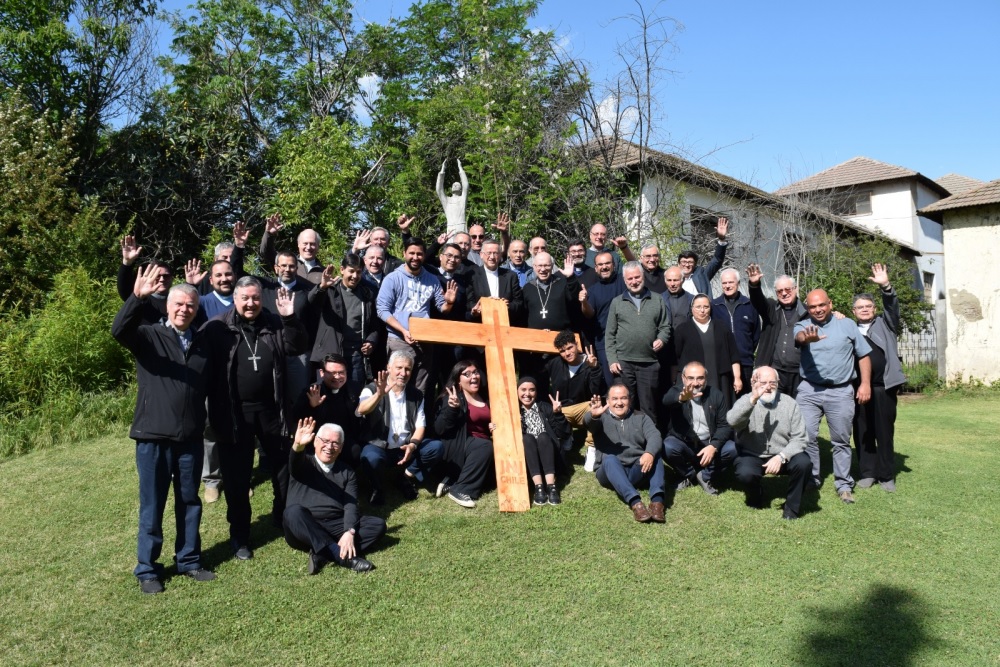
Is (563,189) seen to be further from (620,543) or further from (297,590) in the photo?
(297,590)

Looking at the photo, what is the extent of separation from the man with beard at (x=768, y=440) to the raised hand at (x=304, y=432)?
351cm

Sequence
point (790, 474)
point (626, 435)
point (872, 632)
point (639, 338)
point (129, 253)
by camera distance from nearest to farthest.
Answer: point (872, 632) → point (129, 253) → point (790, 474) → point (626, 435) → point (639, 338)

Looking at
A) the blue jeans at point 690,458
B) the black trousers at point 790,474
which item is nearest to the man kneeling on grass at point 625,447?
the blue jeans at point 690,458

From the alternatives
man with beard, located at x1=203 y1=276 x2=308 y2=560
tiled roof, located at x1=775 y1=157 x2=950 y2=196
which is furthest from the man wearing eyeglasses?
tiled roof, located at x1=775 y1=157 x2=950 y2=196

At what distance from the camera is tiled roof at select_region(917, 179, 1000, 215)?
49.5 ft

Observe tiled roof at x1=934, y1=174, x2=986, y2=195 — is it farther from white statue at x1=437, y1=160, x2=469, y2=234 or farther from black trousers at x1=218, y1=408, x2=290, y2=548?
black trousers at x1=218, y1=408, x2=290, y2=548

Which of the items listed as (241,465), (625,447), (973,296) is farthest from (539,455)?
(973,296)

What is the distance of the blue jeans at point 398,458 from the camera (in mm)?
6520

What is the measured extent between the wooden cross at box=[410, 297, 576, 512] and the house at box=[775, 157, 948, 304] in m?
24.7

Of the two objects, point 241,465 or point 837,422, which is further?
point 837,422

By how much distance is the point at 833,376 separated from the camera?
23.0ft

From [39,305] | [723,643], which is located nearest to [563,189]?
[39,305]

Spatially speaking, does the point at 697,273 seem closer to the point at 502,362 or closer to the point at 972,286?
the point at 502,362

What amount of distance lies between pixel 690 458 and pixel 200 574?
4050mm
